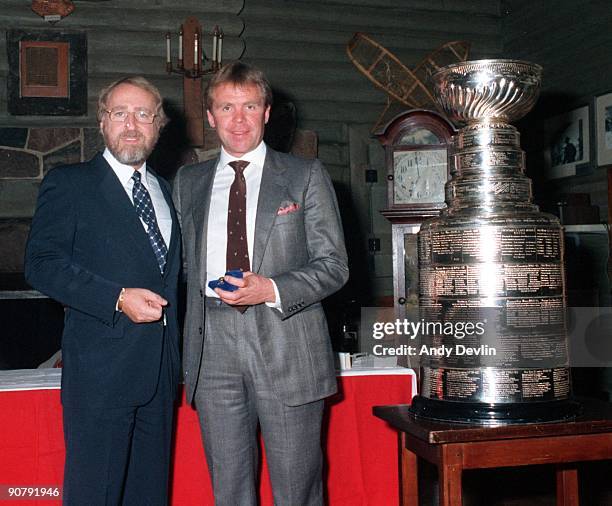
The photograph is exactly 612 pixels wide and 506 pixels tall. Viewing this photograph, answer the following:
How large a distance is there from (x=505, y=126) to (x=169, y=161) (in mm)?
4378

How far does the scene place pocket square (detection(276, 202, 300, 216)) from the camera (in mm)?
2117

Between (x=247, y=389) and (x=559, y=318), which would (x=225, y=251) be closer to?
(x=247, y=389)

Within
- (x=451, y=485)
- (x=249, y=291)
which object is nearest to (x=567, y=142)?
(x=249, y=291)

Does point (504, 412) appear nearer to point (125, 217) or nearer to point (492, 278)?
point (492, 278)

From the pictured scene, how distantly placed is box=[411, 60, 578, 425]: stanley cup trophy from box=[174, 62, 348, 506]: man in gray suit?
0.32m

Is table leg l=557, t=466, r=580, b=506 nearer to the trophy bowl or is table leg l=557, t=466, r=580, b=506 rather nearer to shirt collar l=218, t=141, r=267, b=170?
the trophy bowl

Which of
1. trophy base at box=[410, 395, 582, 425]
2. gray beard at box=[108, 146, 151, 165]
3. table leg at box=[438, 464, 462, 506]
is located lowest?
table leg at box=[438, 464, 462, 506]

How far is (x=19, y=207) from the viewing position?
18.9ft

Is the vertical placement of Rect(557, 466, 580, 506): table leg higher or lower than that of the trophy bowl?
lower

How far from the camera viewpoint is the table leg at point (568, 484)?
6.82ft

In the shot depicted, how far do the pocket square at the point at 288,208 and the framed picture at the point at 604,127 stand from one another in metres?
4.21

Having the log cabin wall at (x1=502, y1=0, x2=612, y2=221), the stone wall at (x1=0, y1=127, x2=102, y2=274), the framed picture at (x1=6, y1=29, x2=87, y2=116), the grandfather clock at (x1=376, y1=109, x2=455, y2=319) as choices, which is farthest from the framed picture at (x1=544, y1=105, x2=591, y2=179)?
the framed picture at (x1=6, y1=29, x2=87, y2=116)

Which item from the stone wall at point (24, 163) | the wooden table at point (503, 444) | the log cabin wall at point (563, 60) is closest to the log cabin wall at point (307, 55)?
the stone wall at point (24, 163)

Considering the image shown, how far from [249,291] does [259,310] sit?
0.39 feet
